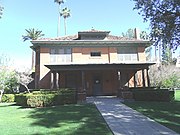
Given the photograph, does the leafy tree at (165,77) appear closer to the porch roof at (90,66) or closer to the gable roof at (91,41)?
the gable roof at (91,41)

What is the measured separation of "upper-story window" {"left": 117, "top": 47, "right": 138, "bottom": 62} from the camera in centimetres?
2891

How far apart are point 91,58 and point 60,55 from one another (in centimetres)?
392

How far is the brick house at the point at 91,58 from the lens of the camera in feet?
91.5

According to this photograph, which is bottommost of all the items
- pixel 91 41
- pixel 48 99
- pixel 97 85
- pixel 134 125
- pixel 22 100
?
pixel 134 125

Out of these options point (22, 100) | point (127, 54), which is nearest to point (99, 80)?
point (127, 54)

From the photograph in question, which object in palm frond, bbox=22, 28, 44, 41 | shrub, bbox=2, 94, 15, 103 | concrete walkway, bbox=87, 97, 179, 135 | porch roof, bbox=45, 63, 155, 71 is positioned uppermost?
palm frond, bbox=22, 28, 44, 41

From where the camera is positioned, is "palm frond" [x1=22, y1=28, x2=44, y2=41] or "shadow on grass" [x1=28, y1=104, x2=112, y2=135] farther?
"palm frond" [x1=22, y1=28, x2=44, y2=41]

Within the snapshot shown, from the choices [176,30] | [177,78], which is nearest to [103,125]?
[176,30]

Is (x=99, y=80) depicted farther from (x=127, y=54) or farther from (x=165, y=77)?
(x=165, y=77)

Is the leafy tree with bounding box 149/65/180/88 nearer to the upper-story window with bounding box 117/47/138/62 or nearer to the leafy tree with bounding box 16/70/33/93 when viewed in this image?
the upper-story window with bounding box 117/47/138/62

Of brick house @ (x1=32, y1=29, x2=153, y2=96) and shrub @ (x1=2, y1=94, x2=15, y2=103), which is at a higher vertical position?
brick house @ (x1=32, y1=29, x2=153, y2=96)

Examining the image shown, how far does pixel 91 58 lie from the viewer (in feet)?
93.6

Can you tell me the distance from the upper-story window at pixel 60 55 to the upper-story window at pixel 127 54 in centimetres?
644

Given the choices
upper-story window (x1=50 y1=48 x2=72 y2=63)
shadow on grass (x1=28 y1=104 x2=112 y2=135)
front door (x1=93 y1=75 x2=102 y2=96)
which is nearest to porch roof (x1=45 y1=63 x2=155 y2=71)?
upper-story window (x1=50 y1=48 x2=72 y2=63)
